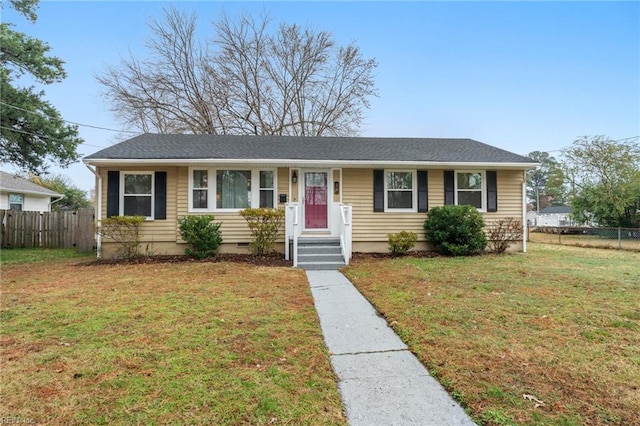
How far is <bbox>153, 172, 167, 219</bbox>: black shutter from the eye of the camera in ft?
31.1

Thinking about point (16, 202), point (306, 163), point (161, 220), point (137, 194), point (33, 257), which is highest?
point (306, 163)

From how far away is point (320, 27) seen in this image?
1956 cm

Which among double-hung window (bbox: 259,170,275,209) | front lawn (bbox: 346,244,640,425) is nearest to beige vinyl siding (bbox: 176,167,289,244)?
double-hung window (bbox: 259,170,275,209)

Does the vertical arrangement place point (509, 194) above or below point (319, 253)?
above

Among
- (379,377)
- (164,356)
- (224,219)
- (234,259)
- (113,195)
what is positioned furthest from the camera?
(224,219)

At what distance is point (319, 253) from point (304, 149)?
12.8 ft

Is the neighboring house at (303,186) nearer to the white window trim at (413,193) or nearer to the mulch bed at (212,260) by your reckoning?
the white window trim at (413,193)

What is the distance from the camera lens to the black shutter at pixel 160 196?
374 inches

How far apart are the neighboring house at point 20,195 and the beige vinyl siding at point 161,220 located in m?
10.6

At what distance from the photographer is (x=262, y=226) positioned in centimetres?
925

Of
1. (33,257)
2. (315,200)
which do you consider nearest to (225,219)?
(315,200)

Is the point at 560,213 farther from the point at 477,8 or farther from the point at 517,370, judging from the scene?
the point at 517,370

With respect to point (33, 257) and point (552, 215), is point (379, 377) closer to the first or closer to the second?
point (33, 257)

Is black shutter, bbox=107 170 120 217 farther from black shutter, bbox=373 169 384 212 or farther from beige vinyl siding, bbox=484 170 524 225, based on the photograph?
beige vinyl siding, bbox=484 170 524 225
